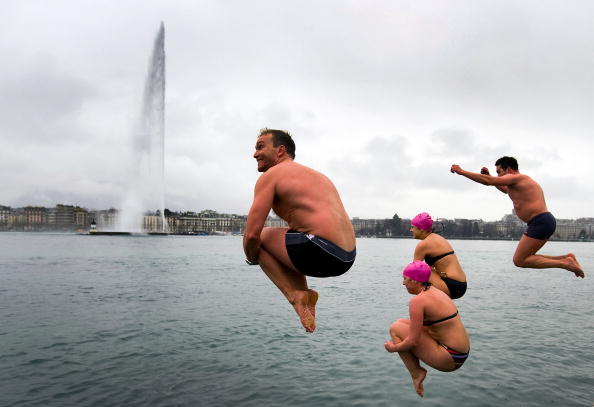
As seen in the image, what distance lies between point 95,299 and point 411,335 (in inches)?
1559

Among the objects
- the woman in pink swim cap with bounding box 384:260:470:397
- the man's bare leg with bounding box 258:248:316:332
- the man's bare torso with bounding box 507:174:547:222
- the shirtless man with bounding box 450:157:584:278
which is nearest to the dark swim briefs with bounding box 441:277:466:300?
the shirtless man with bounding box 450:157:584:278

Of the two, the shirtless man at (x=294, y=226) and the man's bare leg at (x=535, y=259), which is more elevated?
the shirtless man at (x=294, y=226)

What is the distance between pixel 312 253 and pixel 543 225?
12.2ft

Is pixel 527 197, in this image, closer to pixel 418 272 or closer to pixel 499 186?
pixel 499 186

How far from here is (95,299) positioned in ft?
131

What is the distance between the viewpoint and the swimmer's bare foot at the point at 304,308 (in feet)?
12.9

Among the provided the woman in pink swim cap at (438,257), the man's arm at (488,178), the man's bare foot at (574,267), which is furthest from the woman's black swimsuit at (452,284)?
the man's bare foot at (574,267)

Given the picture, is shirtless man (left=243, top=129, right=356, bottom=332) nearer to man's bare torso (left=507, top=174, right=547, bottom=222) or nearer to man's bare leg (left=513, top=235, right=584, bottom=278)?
man's bare torso (left=507, top=174, right=547, bottom=222)

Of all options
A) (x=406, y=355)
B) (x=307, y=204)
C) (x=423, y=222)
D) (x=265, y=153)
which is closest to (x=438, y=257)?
(x=423, y=222)

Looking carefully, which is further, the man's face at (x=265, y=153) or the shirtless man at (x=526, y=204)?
the shirtless man at (x=526, y=204)

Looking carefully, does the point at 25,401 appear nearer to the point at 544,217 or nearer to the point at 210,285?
the point at 544,217

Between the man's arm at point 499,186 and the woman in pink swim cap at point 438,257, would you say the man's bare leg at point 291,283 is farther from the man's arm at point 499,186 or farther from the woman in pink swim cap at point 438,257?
the man's arm at point 499,186

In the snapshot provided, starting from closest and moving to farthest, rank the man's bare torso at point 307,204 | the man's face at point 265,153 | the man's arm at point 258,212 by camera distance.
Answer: the man's arm at point 258,212, the man's bare torso at point 307,204, the man's face at point 265,153

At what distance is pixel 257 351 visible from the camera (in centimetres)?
2372
